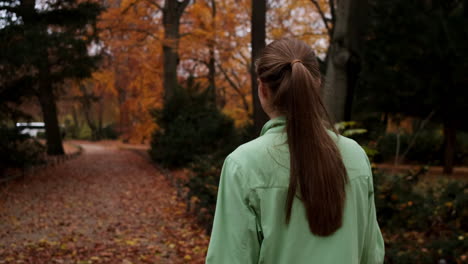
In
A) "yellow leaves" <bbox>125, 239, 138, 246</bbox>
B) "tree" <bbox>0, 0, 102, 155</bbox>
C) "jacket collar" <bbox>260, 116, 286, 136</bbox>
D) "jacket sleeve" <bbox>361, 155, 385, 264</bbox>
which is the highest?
"tree" <bbox>0, 0, 102, 155</bbox>

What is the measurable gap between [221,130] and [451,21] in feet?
26.4

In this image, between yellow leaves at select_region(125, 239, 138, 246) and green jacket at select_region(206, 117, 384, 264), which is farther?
yellow leaves at select_region(125, 239, 138, 246)

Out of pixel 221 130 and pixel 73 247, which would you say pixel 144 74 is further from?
pixel 73 247

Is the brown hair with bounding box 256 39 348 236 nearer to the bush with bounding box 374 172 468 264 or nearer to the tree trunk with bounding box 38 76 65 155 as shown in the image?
the bush with bounding box 374 172 468 264

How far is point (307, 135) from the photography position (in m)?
1.59

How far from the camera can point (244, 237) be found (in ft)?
5.06

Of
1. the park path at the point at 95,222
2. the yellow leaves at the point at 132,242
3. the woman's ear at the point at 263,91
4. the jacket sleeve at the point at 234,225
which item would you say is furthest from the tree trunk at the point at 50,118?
the jacket sleeve at the point at 234,225

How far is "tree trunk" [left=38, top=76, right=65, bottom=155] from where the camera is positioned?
62.8 ft

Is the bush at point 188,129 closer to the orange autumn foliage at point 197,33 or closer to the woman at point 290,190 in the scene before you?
the orange autumn foliage at point 197,33

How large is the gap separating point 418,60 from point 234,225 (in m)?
11.7

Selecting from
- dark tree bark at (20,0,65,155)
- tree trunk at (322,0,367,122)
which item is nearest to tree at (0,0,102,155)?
dark tree bark at (20,0,65,155)

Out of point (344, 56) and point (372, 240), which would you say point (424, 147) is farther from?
point (372, 240)

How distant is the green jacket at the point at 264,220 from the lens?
1551 millimetres

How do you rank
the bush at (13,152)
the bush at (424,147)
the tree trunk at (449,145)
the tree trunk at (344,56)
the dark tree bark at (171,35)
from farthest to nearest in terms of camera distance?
the dark tree bark at (171,35) < the bush at (424,147) < the tree trunk at (449,145) < the bush at (13,152) < the tree trunk at (344,56)
